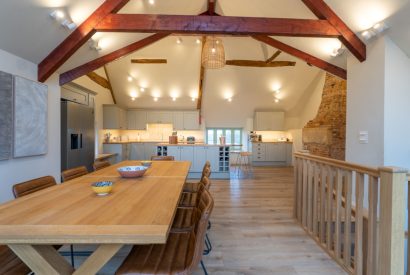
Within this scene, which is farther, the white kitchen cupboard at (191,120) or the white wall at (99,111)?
the white kitchen cupboard at (191,120)

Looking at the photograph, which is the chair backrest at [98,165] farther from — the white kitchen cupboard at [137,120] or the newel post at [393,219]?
the white kitchen cupboard at [137,120]

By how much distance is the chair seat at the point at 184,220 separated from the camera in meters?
1.85

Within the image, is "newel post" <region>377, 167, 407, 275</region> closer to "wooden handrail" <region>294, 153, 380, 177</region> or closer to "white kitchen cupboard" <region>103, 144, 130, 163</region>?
"wooden handrail" <region>294, 153, 380, 177</region>

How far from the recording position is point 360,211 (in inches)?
73.2

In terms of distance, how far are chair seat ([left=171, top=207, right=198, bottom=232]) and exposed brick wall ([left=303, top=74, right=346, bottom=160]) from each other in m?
5.18

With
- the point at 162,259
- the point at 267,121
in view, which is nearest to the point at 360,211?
the point at 162,259

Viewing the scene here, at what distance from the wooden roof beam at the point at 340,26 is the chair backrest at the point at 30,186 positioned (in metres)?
Answer: 3.90

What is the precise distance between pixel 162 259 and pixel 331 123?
20.2 ft

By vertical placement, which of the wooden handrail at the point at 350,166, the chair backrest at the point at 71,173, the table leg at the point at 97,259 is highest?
the wooden handrail at the point at 350,166

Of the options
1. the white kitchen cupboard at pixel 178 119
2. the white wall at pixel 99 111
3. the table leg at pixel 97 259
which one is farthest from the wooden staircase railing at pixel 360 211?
the white kitchen cupboard at pixel 178 119

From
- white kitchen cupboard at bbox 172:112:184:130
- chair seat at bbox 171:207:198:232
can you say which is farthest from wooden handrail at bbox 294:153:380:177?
white kitchen cupboard at bbox 172:112:184:130

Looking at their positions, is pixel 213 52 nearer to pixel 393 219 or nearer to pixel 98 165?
pixel 98 165

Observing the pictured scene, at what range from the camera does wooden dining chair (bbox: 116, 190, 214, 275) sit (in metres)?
1.27

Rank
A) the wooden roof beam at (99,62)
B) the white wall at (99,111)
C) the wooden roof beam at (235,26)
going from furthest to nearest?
the white wall at (99,111) → the wooden roof beam at (99,62) → the wooden roof beam at (235,26)
